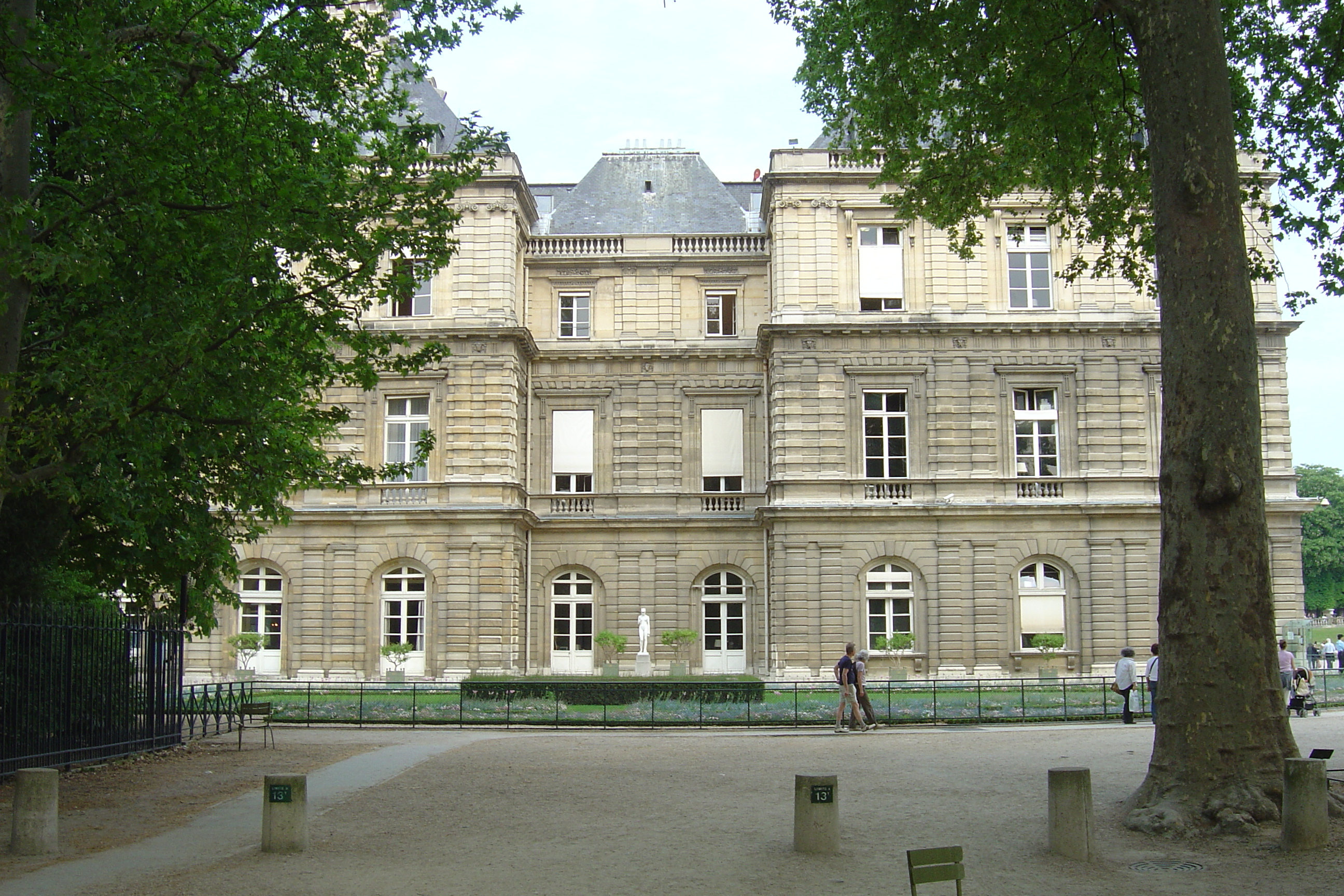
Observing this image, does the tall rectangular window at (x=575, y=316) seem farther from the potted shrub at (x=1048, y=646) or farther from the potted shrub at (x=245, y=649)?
the potted shrub at (x=1048, y=646)

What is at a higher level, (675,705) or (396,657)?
(396,657)

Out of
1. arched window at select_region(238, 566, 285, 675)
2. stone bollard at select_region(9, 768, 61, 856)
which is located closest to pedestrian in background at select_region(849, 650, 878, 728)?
stone bollard at select_region(9, 768, 61, 856)

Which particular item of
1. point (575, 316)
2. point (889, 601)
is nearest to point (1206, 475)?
point (889, 601)

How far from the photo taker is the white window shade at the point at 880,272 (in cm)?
3453

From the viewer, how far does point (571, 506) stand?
121 ft

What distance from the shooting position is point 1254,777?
35.8 feet

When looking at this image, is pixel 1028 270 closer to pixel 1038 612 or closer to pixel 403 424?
pixel 1038 612

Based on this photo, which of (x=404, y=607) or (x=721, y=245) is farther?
(x=721, y=245)

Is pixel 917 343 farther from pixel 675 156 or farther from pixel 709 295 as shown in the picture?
pixel 675 156

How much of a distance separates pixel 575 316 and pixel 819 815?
94.0 feet

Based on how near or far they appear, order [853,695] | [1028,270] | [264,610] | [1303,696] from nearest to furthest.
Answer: [853,695]
[1303,696]
[1028,270]
[264,610]

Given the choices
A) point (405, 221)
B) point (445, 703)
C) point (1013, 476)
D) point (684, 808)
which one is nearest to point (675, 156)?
point (1013, 476)

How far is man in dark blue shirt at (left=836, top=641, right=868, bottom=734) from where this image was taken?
70.0 ft

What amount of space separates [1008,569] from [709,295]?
11.9m
